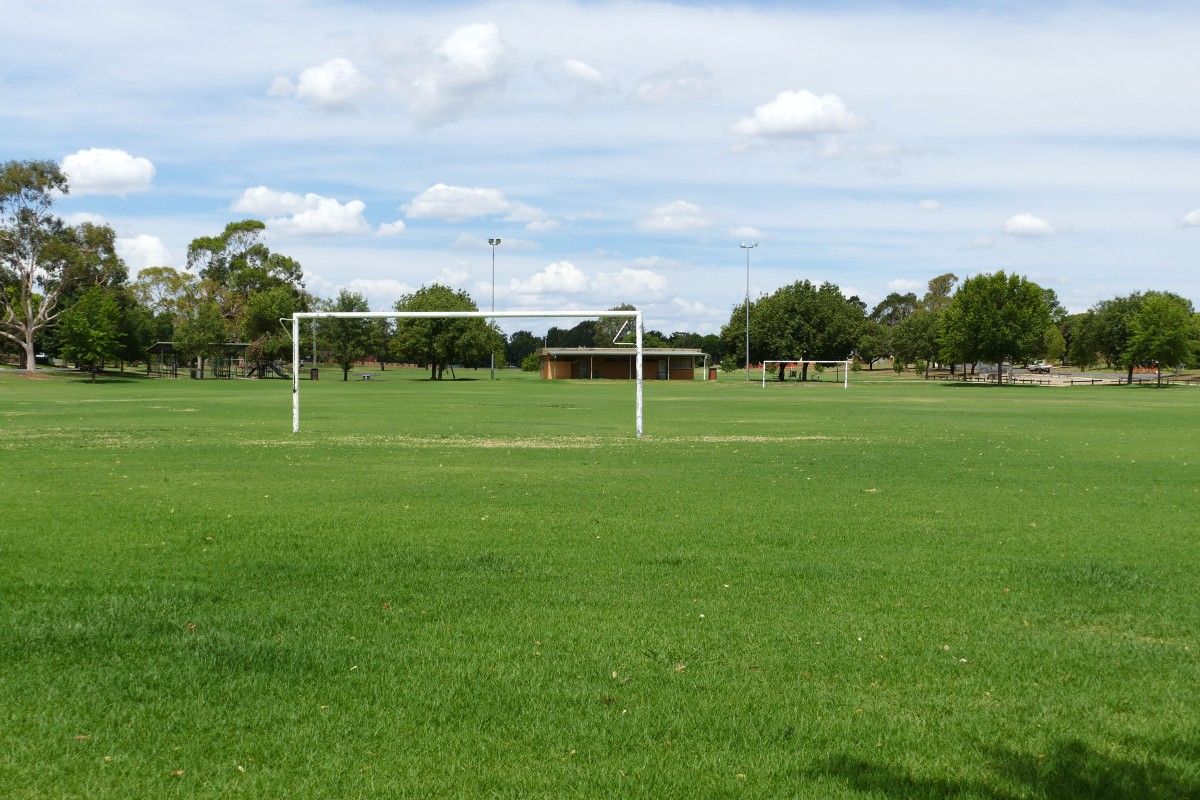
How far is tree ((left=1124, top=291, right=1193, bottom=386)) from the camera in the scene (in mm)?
87188

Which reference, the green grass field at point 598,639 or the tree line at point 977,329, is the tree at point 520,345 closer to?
the tree line at point 977,329

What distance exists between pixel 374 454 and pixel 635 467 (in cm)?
565

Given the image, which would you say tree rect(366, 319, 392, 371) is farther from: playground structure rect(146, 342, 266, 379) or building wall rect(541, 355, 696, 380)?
building wall rect(541, 355, 696, 380)

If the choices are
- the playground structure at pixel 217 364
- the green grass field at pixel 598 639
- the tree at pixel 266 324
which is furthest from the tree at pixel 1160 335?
the green grass field at pixel 598 639

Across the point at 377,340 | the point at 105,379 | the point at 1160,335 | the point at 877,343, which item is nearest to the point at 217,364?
the point at 377,340

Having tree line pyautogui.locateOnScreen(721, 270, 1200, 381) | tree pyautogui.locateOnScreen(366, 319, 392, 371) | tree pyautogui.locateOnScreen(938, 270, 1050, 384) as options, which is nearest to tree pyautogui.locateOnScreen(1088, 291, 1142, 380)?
tree line pyautogui.locateOnScreen(721, 270, 1200, 381)

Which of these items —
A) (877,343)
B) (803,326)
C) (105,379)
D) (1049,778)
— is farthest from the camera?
(877,343)

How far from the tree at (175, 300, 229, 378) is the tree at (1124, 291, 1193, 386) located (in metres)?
77.4

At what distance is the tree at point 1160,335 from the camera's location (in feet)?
286

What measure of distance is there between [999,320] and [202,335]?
68.0 meters

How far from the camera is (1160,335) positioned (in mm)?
87250

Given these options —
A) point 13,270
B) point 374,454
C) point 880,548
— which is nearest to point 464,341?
point 13,270

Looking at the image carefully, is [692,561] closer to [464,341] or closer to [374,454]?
[374,454]

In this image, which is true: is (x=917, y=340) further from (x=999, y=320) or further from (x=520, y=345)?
(x=520, y=345)
